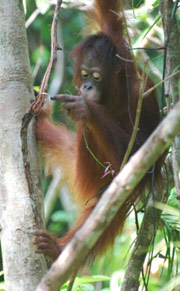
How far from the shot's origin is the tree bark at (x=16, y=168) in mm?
1933

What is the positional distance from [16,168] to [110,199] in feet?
3.51

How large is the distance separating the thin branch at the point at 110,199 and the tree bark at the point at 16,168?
877 millimetres

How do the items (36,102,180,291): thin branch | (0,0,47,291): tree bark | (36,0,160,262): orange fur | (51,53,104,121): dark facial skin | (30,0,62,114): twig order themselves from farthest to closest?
1. (51,53,104,121): dark facial skin
2. (36,0,160,262): orange fur
3. (30,0,62,114): twig
4. (0,0,47,291): tree bark
5. (36,102,180,291): thin branch

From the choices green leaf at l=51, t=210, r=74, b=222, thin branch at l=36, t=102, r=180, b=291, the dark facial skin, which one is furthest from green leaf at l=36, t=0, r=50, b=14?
thin branch at l=36, t=102, r=180, b=291

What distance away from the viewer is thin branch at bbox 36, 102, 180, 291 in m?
1.04

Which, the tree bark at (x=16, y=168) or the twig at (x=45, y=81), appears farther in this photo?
the twig at (x=45, y=81)

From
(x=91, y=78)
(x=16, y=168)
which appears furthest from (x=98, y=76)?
(x=16, y=168)

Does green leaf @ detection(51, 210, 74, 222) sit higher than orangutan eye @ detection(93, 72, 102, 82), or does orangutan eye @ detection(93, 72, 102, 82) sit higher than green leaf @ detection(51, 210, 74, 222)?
orangutan eye @ detection(93, 72, 102, 82)

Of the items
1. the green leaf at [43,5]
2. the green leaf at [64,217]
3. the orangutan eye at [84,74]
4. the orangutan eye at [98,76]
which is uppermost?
the green leaf at [43,5]

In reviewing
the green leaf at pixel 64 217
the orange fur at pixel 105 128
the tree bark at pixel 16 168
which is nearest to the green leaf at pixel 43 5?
the orange fur at pixel 105 128

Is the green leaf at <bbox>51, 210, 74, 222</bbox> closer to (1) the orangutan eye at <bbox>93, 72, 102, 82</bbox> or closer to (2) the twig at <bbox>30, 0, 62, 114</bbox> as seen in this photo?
(1) the orangutan eye at <bbox>93, 72, 102, 82</bbox>

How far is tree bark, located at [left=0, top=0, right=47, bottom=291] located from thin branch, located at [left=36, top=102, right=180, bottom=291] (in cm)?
88

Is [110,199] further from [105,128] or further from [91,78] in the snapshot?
[91,78]

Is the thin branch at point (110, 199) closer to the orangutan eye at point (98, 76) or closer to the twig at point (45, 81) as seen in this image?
the twig at point (45, 81)
